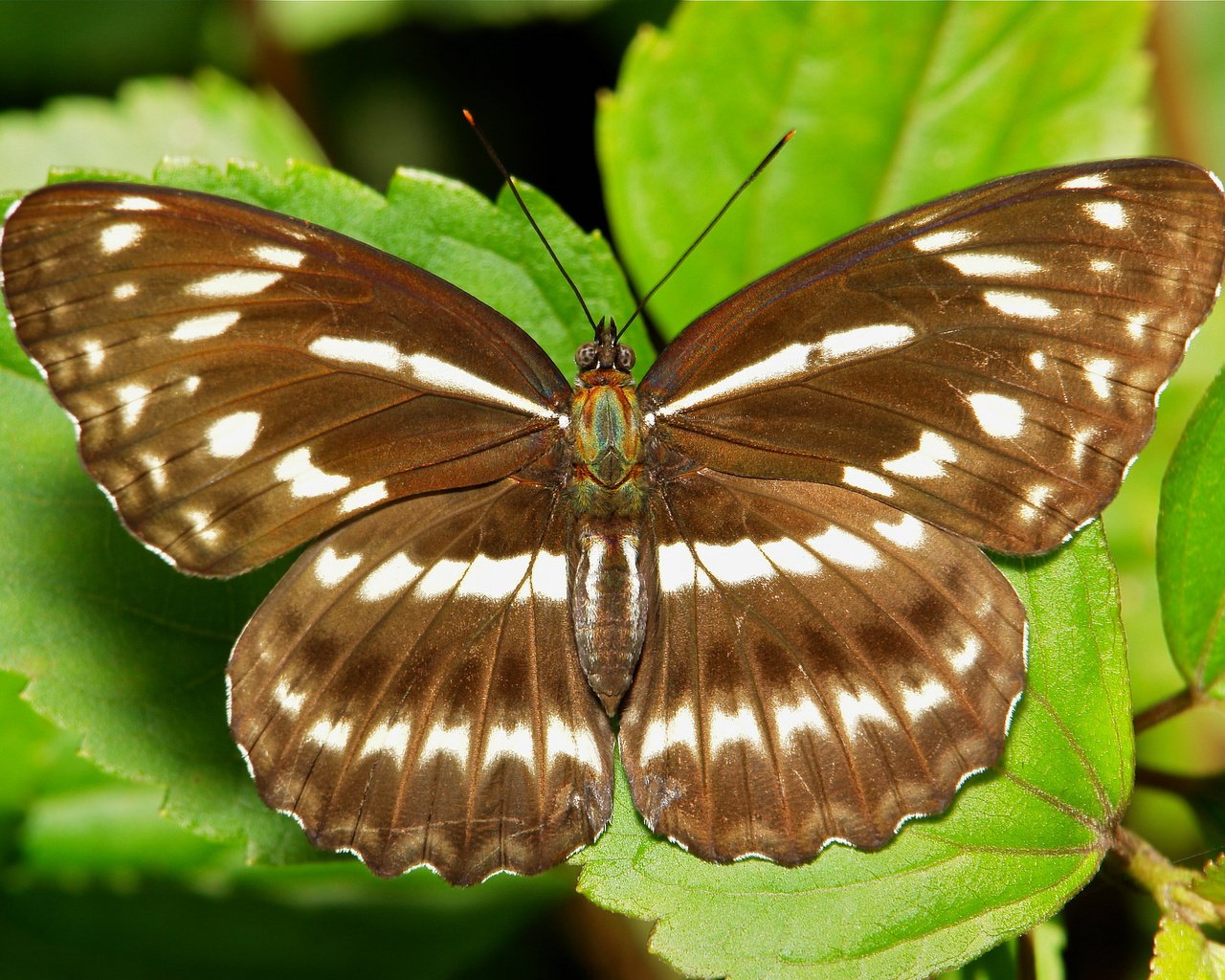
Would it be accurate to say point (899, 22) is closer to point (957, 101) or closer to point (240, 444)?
Result: point (957, 101)

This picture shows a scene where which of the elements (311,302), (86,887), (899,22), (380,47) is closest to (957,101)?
(899,22)

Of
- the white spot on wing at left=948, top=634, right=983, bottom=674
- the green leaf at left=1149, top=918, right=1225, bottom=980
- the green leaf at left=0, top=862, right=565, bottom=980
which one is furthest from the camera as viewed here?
the green leaf at left=0, top=862, right=565, bottom=980

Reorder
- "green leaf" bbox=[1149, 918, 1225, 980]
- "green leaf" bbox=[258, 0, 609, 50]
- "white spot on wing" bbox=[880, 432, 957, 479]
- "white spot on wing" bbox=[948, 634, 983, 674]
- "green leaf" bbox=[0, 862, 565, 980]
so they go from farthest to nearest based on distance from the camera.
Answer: "green leaf" bbox=[258, 0, 609, 50], "green leaf" bbox=[0, 862, 565, 980], "white spot on wing" bbox=[880, 432, 957, 479], "white spot on wing" bbox=[948, 634, 983, 674], "green leaf" bbox=[1149, 918, 1225, 980]

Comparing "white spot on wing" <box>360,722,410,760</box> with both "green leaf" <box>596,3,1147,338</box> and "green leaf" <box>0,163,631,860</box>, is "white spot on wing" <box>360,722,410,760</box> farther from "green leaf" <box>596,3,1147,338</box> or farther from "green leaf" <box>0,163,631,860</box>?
"green leaf" <box>596,3,1147,338</box>

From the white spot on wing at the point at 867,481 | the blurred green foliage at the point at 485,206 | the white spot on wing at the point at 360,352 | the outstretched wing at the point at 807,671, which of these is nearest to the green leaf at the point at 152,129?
the blurred green foliage at the point at 485,206

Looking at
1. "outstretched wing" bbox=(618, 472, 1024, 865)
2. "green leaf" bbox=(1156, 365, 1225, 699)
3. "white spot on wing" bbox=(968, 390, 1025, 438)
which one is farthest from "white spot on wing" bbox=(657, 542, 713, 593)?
"green leaf" bbox=(1156, 365, 1225, 699)

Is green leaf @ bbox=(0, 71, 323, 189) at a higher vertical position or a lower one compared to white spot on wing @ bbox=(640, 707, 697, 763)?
higher

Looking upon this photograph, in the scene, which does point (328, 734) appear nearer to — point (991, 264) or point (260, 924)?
point (260, 924)

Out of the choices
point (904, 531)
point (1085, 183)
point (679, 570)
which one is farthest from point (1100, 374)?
point (679, 570)
